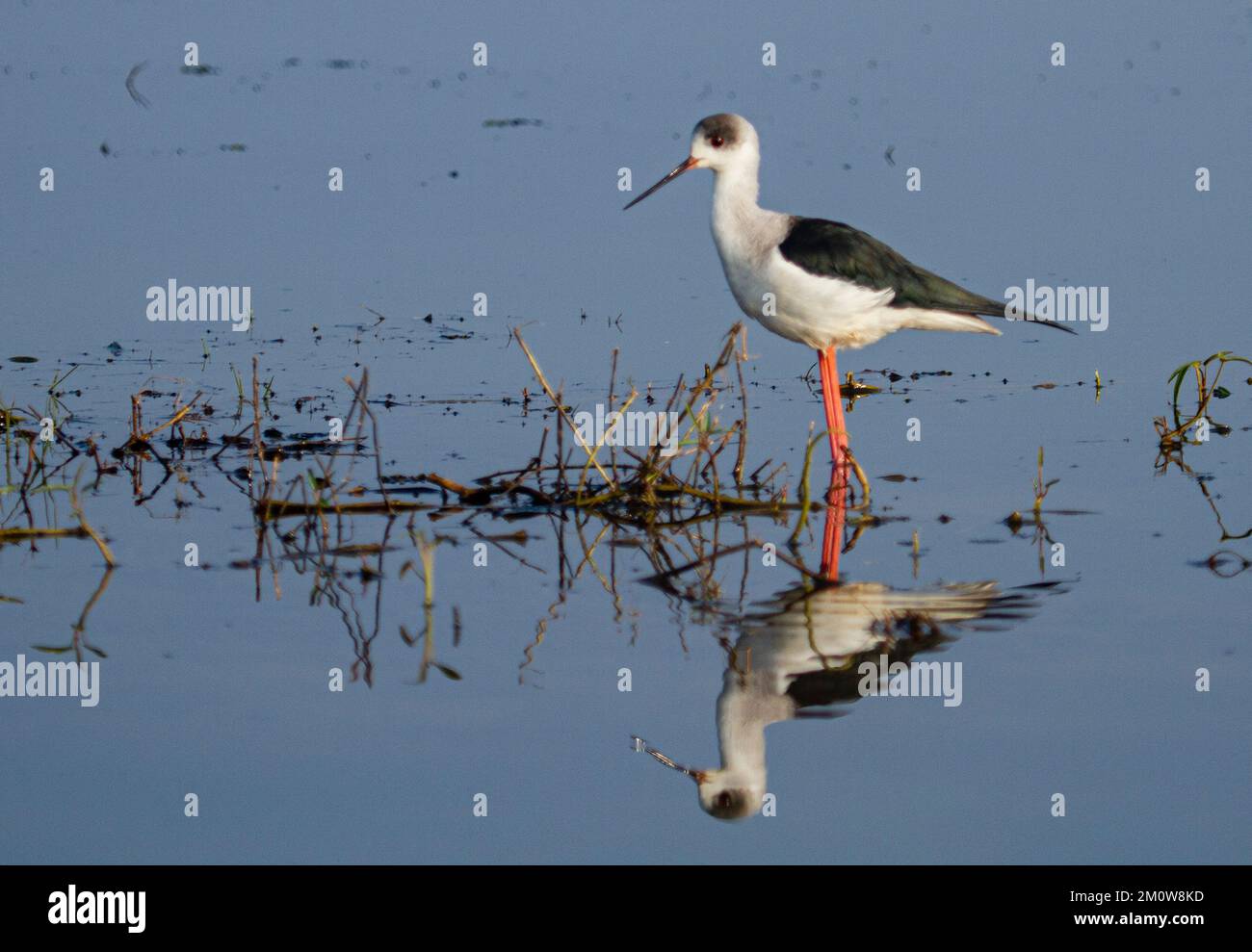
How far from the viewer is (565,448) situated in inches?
356

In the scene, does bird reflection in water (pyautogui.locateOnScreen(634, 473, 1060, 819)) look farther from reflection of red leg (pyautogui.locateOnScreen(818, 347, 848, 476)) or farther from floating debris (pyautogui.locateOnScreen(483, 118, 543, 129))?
floating debris (pyautogui.locateOnScreen(483, 118, 543, 129))

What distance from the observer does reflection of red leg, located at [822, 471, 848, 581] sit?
7418 mm

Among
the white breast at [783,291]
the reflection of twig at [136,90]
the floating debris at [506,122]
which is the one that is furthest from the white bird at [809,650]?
the reflection of twig at [136,90]

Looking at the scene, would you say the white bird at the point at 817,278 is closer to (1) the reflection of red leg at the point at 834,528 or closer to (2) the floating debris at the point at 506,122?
(1) the reflection of red leg at the point at 834,528

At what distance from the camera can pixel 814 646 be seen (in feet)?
21.5

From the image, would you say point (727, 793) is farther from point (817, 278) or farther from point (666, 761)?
point (817, 278)

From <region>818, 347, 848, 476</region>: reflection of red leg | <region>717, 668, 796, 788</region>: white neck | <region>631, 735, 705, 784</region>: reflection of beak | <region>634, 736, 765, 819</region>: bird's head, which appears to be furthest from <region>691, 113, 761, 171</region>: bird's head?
<region>634, 736, 765, 819</region>: bird's head

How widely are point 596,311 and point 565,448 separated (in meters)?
2.69

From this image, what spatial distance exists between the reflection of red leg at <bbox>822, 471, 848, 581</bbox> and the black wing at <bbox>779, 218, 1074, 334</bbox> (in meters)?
0.87

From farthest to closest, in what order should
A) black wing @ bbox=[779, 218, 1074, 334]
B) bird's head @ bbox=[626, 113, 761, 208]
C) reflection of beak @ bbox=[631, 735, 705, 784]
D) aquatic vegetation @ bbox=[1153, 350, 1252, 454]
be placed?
bird's head @ bbox=[626, 113, 761, 208], aquatic vegetation @ bbox=[1153, 350, 1252, 454], black wing @ bbox=[779, 218, 1074, 334], reflection of beak @ bbox=[631, 735, 705, 784]

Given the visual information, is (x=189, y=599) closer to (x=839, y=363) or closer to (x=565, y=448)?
(x=565, y=448)

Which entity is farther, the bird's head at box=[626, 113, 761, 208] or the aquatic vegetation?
the bird's head at box=[626, 113, 761, 208]

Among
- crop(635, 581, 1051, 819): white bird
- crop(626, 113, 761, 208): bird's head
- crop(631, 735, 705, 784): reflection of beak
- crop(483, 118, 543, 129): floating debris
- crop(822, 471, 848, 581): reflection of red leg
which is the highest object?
crop(483, 118, 543, 129): floating debris

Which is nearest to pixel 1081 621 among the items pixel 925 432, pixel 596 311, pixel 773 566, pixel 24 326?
pixel 773 566
